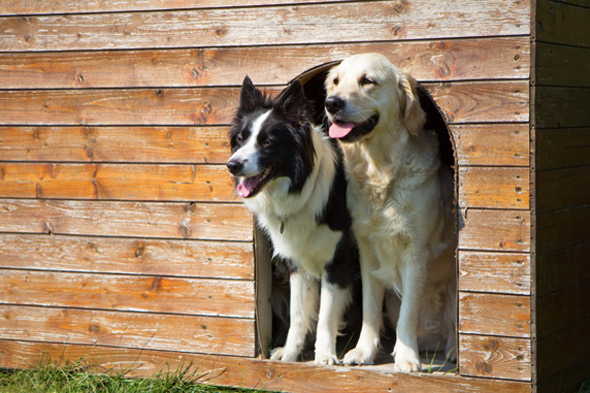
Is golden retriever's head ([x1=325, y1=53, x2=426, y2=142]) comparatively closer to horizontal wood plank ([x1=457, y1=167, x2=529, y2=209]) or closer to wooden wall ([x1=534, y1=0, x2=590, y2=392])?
horizontal wood plank ([x1=457, y1=167, x2=529, y2=209])

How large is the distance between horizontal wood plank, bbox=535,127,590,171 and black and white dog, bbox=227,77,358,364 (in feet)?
3.89

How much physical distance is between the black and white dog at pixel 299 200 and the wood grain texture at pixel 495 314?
76cm

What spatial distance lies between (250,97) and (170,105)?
1.85 ft

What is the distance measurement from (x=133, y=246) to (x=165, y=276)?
0.27m

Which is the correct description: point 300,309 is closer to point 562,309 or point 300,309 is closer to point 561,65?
point 562,309

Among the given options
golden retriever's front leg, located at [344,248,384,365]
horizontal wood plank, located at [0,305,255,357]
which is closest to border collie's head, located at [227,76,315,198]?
golden retriever's front leg, located at [344,248,384,365]

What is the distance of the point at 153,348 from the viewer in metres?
4.42

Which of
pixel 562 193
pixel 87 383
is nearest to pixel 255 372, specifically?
pixel 87 383

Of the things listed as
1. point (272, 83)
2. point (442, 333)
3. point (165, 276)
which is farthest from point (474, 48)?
point (165, 276)

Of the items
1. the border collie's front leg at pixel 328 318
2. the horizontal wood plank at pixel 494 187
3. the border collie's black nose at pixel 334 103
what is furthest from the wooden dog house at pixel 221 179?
the border collie's black nose at pixel 334 103

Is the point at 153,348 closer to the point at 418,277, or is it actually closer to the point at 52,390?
the point at 52,390

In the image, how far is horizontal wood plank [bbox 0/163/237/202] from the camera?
167 inches

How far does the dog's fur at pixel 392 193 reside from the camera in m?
3.96

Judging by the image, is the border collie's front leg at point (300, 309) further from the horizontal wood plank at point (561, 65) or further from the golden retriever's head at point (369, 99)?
the horizontal wood plank at point (561, 65)
